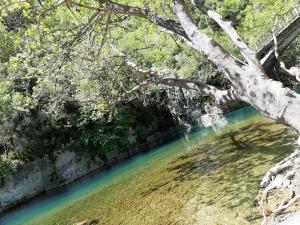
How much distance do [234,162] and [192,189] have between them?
2334mm

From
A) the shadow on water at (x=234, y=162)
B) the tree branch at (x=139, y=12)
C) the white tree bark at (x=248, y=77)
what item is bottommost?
the shadow on water at (x=234, y=162)

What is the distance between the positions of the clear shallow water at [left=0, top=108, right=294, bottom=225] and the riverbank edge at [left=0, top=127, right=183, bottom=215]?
4.64m

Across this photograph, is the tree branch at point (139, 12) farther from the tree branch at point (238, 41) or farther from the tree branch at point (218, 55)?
the tree branch at point (218, 55)

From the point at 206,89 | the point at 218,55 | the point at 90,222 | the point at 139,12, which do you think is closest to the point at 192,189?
the point at 90,222

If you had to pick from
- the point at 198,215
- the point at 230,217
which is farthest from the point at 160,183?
the point at 230,217

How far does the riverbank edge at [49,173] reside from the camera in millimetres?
27281

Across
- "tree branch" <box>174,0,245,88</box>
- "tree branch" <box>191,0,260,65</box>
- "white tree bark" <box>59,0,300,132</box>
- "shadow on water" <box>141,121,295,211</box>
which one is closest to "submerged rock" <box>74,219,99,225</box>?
"shadow on water" <box>141,121,295,211</box>

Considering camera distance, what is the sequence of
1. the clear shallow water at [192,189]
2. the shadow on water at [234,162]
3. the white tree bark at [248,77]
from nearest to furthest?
1. the white tree bark at [248,77]
2. the clear shallow water at [192,189]
3. the shadow on water at [234,162]

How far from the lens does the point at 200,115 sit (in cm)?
3441

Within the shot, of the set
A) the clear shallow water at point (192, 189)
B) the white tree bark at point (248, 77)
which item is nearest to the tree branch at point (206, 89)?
the white tree bark at point (248, 77)

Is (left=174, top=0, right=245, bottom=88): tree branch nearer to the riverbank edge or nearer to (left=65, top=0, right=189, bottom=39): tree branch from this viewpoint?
(left=65, top=0, right=189, bottom=39): tree branch

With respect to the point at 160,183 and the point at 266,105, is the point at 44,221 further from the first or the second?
the point at 266,105

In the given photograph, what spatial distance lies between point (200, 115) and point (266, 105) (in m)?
30.5

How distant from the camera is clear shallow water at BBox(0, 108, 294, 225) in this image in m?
10.5
